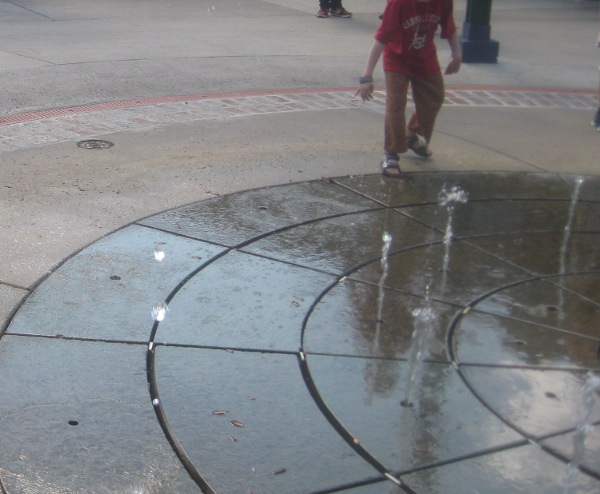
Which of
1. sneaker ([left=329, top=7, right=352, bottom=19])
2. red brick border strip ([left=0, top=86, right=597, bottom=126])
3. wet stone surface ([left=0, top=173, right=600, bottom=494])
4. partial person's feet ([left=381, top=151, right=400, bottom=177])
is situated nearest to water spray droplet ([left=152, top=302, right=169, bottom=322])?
wet stone surface ([left=0, top=173, right=600, bottom=494])

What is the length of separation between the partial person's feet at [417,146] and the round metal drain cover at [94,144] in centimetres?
247

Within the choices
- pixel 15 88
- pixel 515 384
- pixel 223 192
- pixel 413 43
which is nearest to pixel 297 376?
pixel 515 384

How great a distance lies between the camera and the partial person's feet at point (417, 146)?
749 cm

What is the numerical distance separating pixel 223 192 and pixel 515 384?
3.04m

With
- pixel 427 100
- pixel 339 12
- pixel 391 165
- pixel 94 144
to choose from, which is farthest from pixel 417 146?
pixel 339 12

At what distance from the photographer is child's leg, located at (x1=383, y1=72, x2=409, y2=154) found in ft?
22.5

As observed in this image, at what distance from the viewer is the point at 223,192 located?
647 cm

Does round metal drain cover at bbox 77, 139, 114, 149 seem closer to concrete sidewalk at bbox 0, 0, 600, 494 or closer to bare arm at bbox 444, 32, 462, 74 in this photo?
concrete sidewalk at bbox 0, 0, 600, 494

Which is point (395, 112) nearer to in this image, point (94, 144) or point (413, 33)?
point (413, 33)

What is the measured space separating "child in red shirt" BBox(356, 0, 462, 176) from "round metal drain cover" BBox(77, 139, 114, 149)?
7.05ft

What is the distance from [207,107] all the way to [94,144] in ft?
5.79

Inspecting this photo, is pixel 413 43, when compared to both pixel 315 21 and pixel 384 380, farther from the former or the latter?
pixel 315 21

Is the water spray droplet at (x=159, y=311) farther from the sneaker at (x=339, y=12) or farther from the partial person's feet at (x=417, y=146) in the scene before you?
the sneaker at (x=339, y=12)

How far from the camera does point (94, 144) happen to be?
7535mm
